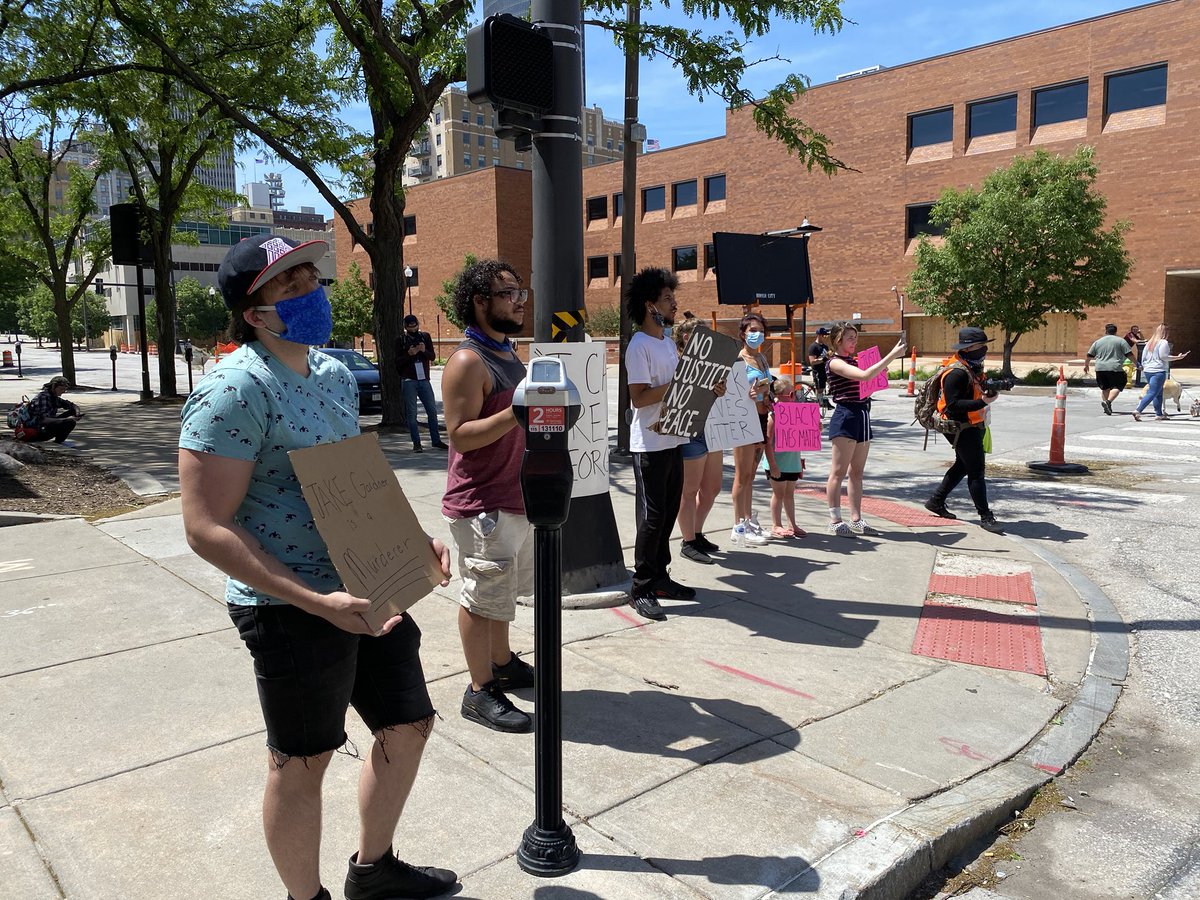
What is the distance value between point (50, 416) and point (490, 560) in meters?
10.9

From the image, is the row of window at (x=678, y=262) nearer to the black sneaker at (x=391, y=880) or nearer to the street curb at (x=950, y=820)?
the street curb at (x=950, y=820)

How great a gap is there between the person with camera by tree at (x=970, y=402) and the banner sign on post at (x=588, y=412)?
3847mm

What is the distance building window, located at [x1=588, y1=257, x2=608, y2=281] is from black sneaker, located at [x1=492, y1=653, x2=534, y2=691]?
51128 millimetres

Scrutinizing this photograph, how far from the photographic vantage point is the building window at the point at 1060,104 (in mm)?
34031

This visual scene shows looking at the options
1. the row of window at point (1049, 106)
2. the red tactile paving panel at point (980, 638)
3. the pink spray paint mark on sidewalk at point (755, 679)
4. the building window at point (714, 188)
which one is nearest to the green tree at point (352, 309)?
the building window at point (714, 188)

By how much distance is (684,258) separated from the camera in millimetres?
50219

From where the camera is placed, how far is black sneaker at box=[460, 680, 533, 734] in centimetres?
375

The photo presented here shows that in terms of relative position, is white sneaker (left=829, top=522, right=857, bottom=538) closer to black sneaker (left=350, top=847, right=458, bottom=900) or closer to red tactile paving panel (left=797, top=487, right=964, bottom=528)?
red tactile paving panel (left=797, top=487, right=964, bottom=528)

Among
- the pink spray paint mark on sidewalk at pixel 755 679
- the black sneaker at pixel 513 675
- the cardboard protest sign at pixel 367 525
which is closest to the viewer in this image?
the cardboard protest sign at pixel 367 525

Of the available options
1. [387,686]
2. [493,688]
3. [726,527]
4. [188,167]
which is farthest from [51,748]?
[188,167]

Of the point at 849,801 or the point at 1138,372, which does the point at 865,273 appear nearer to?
the point at 1138,372

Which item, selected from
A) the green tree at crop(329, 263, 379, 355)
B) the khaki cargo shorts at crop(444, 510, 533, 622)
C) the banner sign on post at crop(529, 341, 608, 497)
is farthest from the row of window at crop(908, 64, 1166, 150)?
the khaki cargo shorts at crop(444, 510, 533, 622)

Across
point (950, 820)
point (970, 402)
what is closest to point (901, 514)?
point (970, 402)

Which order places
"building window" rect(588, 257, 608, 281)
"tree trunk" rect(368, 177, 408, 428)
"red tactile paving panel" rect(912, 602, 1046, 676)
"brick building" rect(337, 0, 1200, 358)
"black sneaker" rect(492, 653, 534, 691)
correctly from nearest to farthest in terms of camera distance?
"black sneaker" rect(492, 653, 534, 691) → "red tactile paving panel" rect(912, 602, 1046, 676) → "tree trunk" rect(368, 177, 408, 428) → "brick building" rect(337, 0, 1200, 358) → "building window" rect(588, 257, 608, 281)
